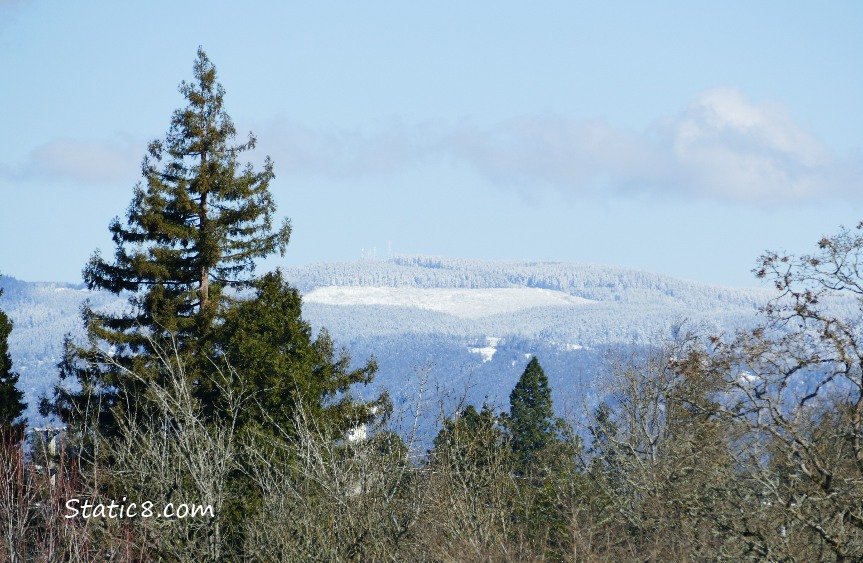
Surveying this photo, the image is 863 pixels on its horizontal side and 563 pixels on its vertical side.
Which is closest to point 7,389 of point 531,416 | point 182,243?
point 182,243

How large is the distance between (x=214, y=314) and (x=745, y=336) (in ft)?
71.0

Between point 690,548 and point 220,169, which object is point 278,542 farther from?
point 220,169

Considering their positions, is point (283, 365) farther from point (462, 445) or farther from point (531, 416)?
point (531, 416)

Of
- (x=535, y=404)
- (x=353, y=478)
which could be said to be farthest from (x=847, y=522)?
(x=535, y=404)

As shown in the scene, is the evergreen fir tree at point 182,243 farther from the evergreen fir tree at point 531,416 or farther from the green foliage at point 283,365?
the evergreen fir tree at point 531,416

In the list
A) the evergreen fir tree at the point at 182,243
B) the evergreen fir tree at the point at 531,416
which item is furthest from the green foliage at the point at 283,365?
the evergreen fir tree at the point at 531,416

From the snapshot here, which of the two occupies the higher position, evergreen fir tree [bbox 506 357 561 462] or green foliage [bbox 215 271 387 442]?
green foliage [bbox 215 271 387 442]

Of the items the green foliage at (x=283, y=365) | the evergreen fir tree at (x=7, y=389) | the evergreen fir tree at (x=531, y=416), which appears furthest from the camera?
the evergreen fir tree at (x=531, y=416)

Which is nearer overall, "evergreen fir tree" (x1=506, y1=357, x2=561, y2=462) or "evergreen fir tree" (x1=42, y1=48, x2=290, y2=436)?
"evergreen fir tree" (x1=42, y1=48, x2=290, y2=436)

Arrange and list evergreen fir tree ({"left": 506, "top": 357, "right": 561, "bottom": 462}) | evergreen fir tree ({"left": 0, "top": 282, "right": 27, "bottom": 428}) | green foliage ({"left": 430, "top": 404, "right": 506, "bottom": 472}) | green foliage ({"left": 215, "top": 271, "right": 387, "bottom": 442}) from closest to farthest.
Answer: green foliage ({"left": 430, "top": 404, "right": 506, "bottom": 472})
green foliage ({"left": 215, "top": 271, "right": 387, "bottom": 442})
evergreen fir tree ({"left": 0, "top": 282, "right": 27, "bottom": 428})
evergreen fir tree ({"left": 506, "top": 357, "right": 561, "bottom": 462})

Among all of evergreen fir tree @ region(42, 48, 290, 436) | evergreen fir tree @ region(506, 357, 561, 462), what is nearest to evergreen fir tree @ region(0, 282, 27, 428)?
evergreen fir tree @ region(42, 48, 290, 436)

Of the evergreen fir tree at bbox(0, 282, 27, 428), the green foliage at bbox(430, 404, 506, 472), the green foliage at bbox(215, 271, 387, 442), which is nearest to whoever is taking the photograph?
the green foliage at bbox(430, 404, 506, 472)

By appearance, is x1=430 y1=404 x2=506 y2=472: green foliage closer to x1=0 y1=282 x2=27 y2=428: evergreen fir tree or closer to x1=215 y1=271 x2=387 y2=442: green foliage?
x1=215 y1=271 x2=387 y2=442: green foliage

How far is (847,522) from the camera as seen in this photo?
675 inches
